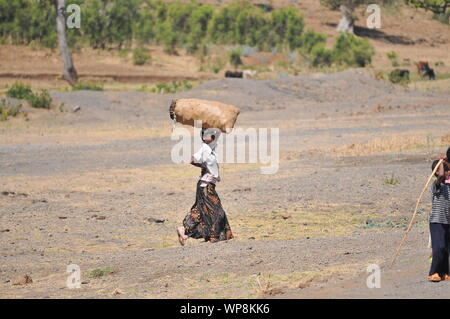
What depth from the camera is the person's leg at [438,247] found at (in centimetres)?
817

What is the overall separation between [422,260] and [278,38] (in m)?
52.0

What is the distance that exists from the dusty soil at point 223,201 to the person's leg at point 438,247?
163 millimetres

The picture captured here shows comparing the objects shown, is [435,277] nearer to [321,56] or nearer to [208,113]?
[208,113]

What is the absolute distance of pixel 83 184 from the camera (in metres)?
16.7

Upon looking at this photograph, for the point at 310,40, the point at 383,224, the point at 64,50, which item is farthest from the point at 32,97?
the point at 310,40

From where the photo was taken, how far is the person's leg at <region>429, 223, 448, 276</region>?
8.17m

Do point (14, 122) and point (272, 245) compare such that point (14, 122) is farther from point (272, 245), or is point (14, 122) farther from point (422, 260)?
point (422, 260)

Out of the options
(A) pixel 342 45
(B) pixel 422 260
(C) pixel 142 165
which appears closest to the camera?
(B) pixel 422 260

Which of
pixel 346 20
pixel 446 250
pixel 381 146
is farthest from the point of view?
pixel 346 20

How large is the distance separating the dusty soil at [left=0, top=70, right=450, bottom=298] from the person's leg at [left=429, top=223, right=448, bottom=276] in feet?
0.53

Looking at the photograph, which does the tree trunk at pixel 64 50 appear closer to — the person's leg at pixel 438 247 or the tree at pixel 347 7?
the person's leg at pixel 438 247

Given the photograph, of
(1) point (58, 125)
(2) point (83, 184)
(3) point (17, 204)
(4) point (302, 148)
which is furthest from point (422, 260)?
(1) point (58, 125)

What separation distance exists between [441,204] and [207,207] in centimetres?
321

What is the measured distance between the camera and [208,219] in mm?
10812
